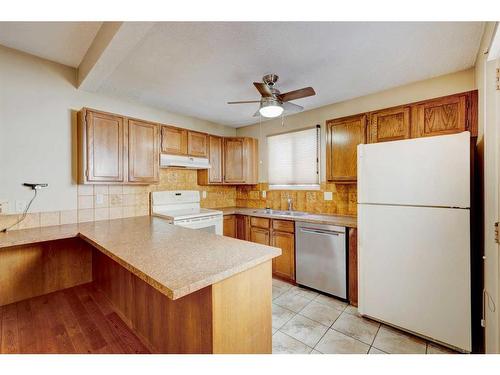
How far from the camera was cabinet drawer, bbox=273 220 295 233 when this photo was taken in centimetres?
288

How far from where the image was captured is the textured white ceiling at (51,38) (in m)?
1.74

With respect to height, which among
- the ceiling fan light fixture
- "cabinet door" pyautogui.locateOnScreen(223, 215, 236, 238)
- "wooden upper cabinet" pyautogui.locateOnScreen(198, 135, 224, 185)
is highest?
the ceiling fan light fixture

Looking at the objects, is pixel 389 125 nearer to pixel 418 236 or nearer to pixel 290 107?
pixel 290 107

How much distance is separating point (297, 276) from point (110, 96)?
125 inches

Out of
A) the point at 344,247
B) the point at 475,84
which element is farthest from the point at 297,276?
the point at 475,84

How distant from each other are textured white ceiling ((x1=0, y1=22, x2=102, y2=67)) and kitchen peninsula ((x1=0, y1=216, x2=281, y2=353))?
165cm

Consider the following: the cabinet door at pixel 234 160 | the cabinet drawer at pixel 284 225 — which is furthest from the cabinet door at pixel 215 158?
the cabinet drawer at pixel 284 225

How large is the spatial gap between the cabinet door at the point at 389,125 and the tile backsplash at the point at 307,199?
0.71 metres

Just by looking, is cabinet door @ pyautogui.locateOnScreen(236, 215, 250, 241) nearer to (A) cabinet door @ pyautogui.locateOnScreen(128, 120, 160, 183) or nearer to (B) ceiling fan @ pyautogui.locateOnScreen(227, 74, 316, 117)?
(A) cabinet door @ pyautogui.locateOnScreen(128, 120, 160, 183)

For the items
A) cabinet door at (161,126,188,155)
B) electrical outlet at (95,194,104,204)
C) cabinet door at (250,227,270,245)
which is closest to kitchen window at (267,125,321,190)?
cabinet door at (250,227,270,245)

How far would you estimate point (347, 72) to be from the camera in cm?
223

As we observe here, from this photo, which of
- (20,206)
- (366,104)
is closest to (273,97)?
(366,104)

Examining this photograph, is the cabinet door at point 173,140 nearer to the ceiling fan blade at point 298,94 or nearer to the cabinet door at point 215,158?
the cabinet door at point 215,158
